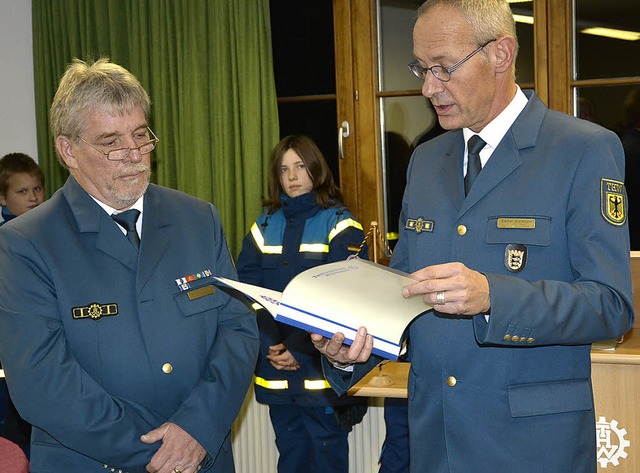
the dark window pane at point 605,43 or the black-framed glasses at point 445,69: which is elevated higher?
the dark window pane at point 605,43

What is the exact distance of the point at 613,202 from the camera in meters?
1.76

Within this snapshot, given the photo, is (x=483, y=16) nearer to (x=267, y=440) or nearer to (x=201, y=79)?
(x=201, y=79)

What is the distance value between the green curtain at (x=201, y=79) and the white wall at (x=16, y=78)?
0.22 metres

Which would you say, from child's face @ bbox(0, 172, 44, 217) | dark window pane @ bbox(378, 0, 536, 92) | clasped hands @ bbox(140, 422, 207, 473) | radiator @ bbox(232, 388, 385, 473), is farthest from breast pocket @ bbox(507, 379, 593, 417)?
child's face @ bbox(0, 172, 44, 217)

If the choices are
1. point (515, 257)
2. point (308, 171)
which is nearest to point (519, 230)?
point (515, 257)

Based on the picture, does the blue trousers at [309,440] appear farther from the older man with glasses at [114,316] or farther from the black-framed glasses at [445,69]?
the black-framed glasses at [445,69]

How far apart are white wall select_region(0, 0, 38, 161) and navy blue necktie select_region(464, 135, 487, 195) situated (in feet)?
11.3

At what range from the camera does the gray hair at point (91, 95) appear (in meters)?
2.18

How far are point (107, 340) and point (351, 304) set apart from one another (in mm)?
741

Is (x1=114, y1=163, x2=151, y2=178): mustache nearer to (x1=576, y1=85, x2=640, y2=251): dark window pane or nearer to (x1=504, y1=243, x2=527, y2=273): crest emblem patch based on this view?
(x1=504, y1=243, x2=527, y2=273): crest emblem patch

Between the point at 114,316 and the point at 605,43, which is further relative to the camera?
the point at 605,43

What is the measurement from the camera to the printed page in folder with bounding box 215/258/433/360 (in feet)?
5.39

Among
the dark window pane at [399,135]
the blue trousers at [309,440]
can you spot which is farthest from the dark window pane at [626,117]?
the blue trousers at [309,440]

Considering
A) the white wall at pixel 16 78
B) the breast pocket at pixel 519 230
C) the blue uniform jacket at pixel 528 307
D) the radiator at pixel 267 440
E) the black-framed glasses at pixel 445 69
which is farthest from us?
the white wall at pixel 16 78
